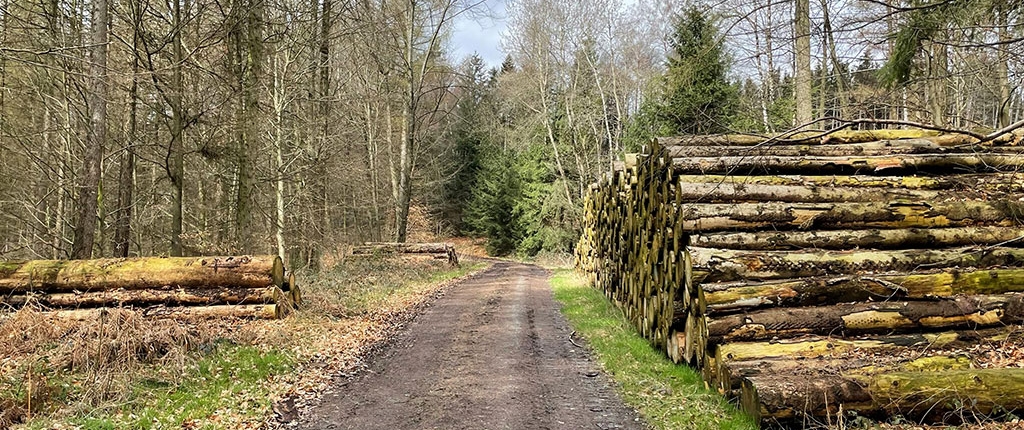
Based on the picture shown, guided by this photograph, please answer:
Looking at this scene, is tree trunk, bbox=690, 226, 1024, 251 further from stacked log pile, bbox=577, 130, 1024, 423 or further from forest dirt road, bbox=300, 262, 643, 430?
forest dirt road, bbox=300, 262, 643, 430

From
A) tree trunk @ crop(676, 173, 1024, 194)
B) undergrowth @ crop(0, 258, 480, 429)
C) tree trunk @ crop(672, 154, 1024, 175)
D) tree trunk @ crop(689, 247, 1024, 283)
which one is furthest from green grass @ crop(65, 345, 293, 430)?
tree trunk @ crop(672, 154, 1024, 175)

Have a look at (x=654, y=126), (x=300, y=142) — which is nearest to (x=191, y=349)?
(x=300, y=142)

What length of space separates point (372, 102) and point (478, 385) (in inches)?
970

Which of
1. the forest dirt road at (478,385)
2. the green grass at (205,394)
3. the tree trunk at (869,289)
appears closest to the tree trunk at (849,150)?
the tree trunk at (869,289)

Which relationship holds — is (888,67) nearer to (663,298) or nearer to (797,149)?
(797,149)

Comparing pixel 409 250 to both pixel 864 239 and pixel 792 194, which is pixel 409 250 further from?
pixel 864 239

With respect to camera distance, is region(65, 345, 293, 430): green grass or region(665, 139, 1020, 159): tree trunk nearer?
region(65, 345, 293, 430): green grass

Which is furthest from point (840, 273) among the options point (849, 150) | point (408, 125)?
point (408, 125)

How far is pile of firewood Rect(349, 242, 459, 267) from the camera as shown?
21.8 meters

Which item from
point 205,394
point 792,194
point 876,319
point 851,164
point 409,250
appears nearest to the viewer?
point 876,319

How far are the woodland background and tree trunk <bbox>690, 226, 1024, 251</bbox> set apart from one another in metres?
1.28

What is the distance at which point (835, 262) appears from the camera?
6258 mm

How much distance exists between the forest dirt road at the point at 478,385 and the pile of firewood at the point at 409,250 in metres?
11.9

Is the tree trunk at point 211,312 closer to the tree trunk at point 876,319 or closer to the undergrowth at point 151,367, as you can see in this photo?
the undergrowth at point 151,367
